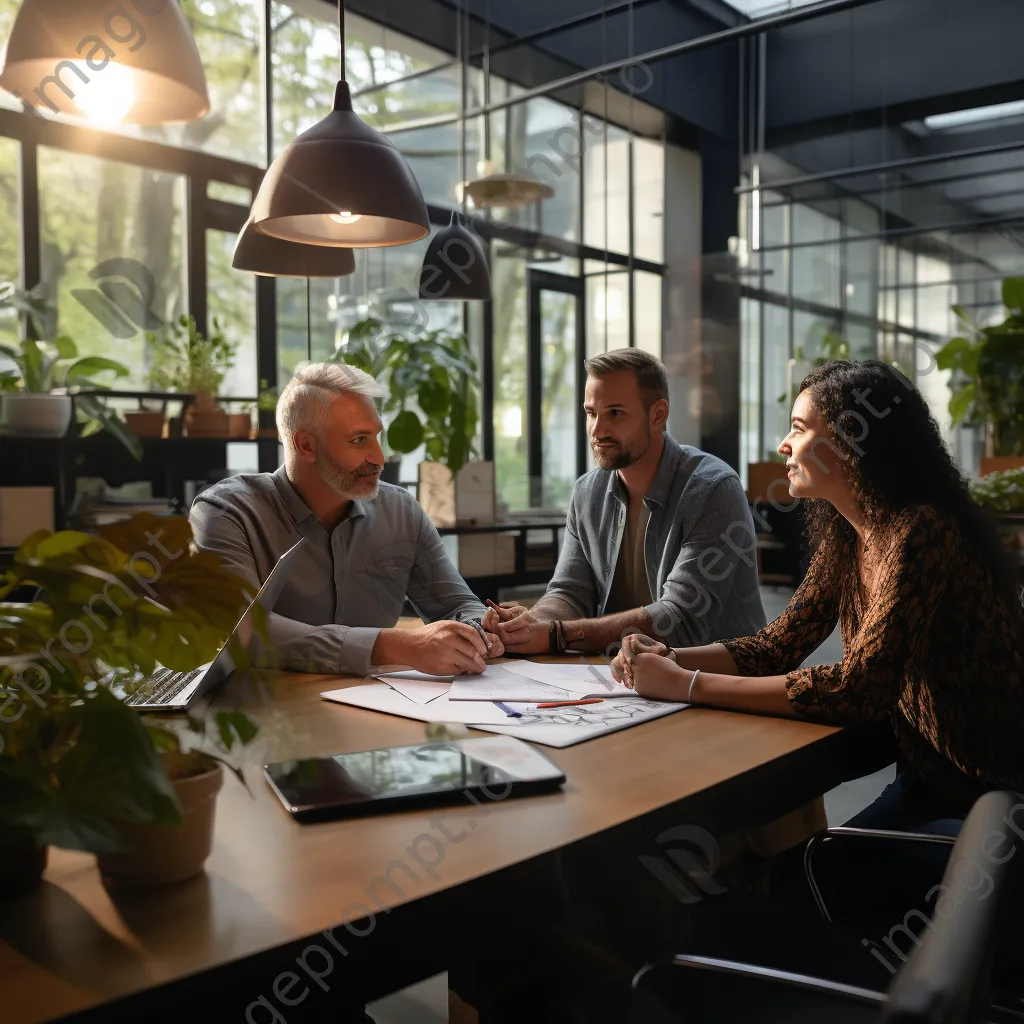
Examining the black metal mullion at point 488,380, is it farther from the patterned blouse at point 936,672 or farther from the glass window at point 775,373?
the patterned blouse at point 936,672

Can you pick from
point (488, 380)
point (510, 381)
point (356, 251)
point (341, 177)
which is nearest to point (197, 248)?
point (356, 251)

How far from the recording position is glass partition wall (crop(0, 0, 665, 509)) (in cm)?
500

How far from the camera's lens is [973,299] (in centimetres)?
767

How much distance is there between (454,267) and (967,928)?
11.1 ft

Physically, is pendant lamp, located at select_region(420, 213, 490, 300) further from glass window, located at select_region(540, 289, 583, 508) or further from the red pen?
glass window, located at select_region(540, 289, 583, 508)

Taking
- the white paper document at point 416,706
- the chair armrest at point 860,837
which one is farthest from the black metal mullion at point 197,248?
the chair armrest at point 860,837

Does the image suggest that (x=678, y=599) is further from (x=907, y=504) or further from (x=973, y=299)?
(x=973, y=299)

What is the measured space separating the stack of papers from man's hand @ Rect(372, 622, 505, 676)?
24 mm

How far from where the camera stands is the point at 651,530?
2811mm

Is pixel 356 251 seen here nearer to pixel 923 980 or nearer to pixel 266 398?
pixel 266 398

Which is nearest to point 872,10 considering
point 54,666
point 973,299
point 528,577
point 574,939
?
point 973,299

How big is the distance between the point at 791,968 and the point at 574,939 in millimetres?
457

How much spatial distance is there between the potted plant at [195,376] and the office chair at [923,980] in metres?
4.03

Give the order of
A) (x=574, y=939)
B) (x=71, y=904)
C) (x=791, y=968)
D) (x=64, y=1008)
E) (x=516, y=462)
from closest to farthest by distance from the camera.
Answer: (x=64, y=1008) → (x=71, y=904) → (x=791, y=968) → (x=574, y=939) → (x=516, y=462)
